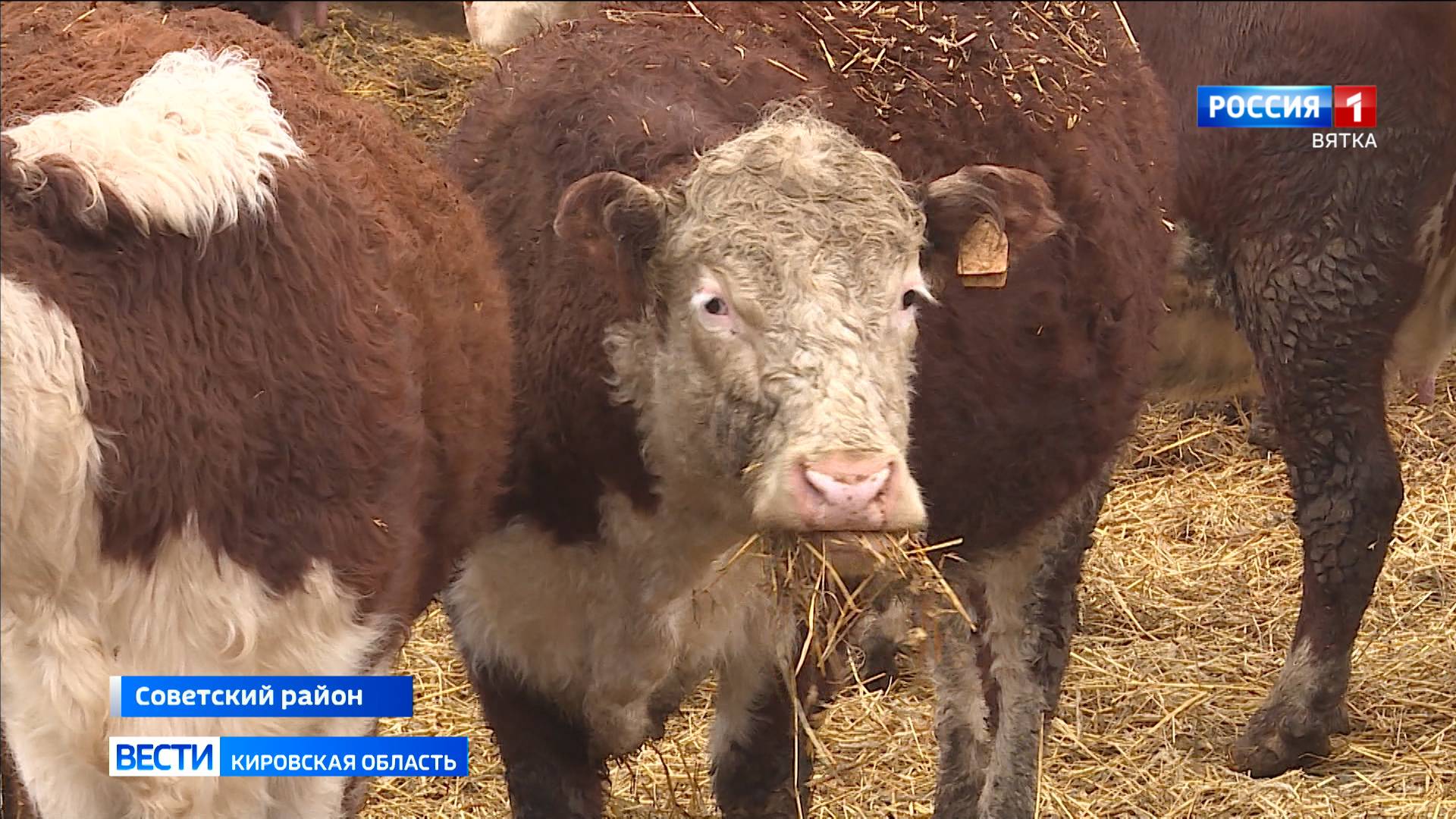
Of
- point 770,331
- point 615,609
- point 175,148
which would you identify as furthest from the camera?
point 615,609

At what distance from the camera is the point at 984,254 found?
372cm

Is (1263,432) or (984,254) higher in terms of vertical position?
(984,254)

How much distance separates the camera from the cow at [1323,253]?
200 inches

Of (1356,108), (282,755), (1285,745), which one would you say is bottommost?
(1285,745)

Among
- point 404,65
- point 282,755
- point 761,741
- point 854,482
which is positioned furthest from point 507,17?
point 282,755

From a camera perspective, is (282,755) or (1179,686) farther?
(1179,686)

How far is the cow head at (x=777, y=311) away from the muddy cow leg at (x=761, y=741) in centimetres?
57

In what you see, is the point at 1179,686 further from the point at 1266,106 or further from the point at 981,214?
the point at 981,214

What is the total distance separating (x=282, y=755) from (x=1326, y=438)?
3.26 meters

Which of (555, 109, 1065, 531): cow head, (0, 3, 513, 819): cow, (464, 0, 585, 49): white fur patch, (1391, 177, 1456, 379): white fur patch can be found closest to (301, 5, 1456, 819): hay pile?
(555, 109, 1065, 531): cow head

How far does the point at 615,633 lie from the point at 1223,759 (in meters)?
2.15

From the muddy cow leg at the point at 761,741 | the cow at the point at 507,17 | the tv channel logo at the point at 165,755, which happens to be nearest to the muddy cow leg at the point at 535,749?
the muddy cow leg at the point at 761,741

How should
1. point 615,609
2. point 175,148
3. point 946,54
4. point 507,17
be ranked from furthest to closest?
1. point 507,17
2. point 946,54
3. point 615,609
4. point 175,148

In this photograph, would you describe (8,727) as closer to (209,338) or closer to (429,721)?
(209,338)
